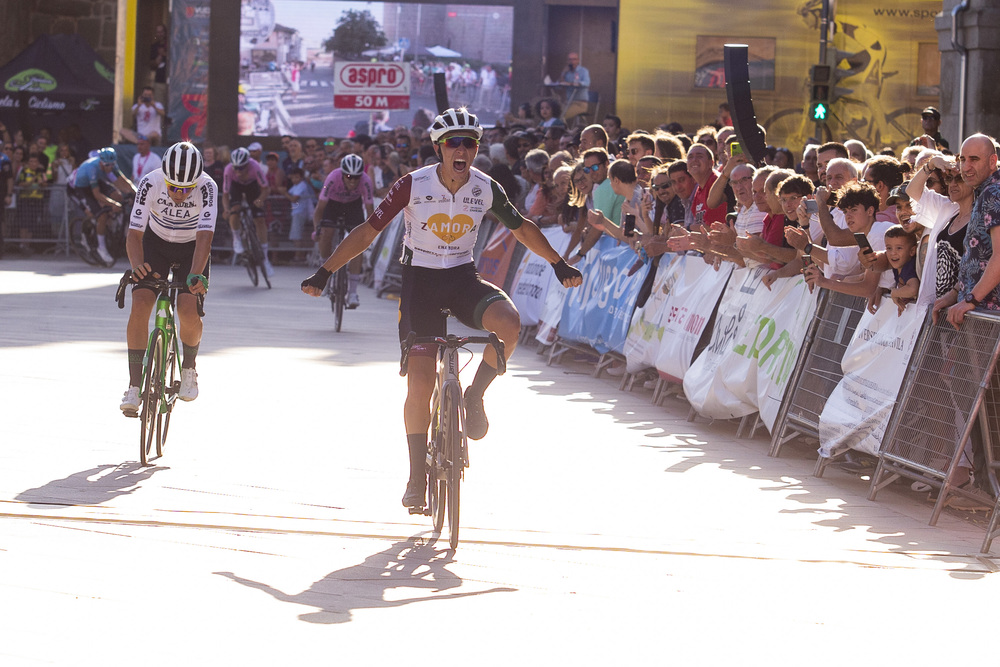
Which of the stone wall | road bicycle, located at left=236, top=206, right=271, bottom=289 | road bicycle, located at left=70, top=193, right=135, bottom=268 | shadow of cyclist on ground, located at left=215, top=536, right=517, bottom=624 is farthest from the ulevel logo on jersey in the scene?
the stone wall

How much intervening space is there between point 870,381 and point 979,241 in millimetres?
1157

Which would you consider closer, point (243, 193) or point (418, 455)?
point (418, 455)

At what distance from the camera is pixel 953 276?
26.9 feet

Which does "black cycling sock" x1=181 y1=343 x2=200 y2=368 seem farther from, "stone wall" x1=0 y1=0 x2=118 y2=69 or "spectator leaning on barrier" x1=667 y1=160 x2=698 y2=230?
"stone wall" x1=0 y1=0 x2=118 y2=69

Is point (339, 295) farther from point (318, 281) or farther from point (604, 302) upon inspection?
point (318, 281)

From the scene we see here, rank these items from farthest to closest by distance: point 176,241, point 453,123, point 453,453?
point 176,241
point 453,123
point 453,453

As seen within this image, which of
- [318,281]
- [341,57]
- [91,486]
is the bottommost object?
[91,486]

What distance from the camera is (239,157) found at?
21578mm

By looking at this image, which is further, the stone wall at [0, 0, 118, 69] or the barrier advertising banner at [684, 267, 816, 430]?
the stone wall at [0, 0, 118, 69]

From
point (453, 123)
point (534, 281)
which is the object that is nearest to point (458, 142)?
point (453, 123)

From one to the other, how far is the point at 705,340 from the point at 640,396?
1334 millimetres

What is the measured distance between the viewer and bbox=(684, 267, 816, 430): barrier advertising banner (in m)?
9.78

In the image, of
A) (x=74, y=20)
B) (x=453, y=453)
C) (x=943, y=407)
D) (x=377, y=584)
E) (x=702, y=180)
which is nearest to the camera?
(x=377, y=584)

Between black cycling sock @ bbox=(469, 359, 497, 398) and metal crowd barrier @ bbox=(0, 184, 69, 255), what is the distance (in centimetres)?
2062
